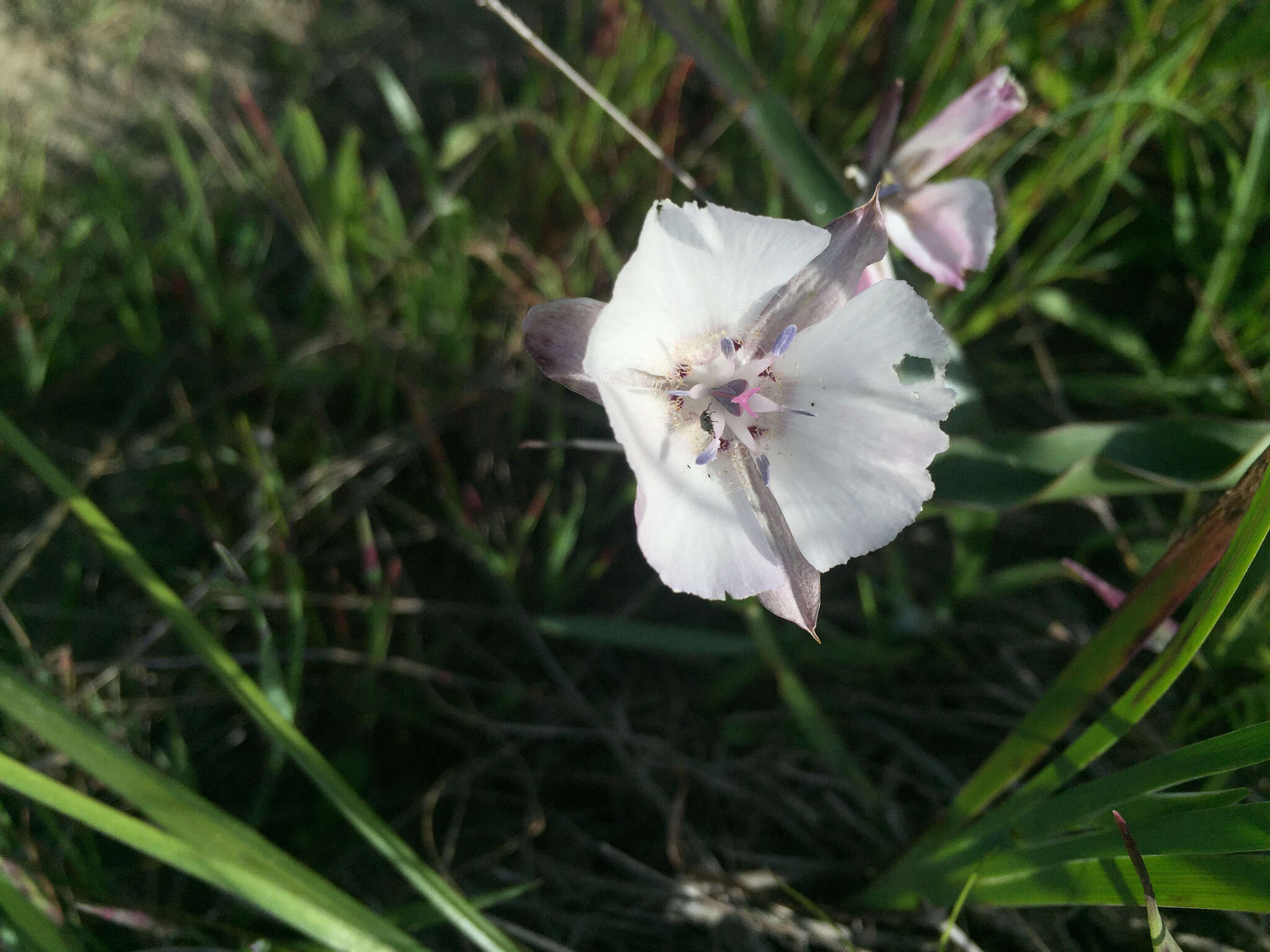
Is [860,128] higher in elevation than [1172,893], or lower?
higher

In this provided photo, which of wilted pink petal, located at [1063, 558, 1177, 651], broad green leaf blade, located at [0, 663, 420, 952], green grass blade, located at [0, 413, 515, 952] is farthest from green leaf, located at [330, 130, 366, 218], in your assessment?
wilted pink petal, located at [1063, 558, 1177, 651]

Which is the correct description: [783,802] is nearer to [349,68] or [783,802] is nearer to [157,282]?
[157,282]

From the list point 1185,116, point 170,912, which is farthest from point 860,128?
point 170,912

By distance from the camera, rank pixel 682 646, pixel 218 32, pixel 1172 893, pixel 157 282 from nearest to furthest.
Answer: pixel 1172 893
pixel 682 646
pixel 157 282
pixel 218 32

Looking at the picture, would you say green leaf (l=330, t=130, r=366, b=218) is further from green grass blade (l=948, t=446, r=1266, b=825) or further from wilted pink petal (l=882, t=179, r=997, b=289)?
green grass blade (l=948, t=446, r=1266, b=825)

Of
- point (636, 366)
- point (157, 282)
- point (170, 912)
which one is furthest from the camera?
point (157, 282)

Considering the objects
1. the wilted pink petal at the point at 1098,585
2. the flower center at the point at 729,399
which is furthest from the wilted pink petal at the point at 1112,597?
the flower center at the point at 729,399

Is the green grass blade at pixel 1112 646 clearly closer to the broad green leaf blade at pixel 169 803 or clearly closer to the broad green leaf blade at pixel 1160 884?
the broad green leaf blade at pixel 1160 884
